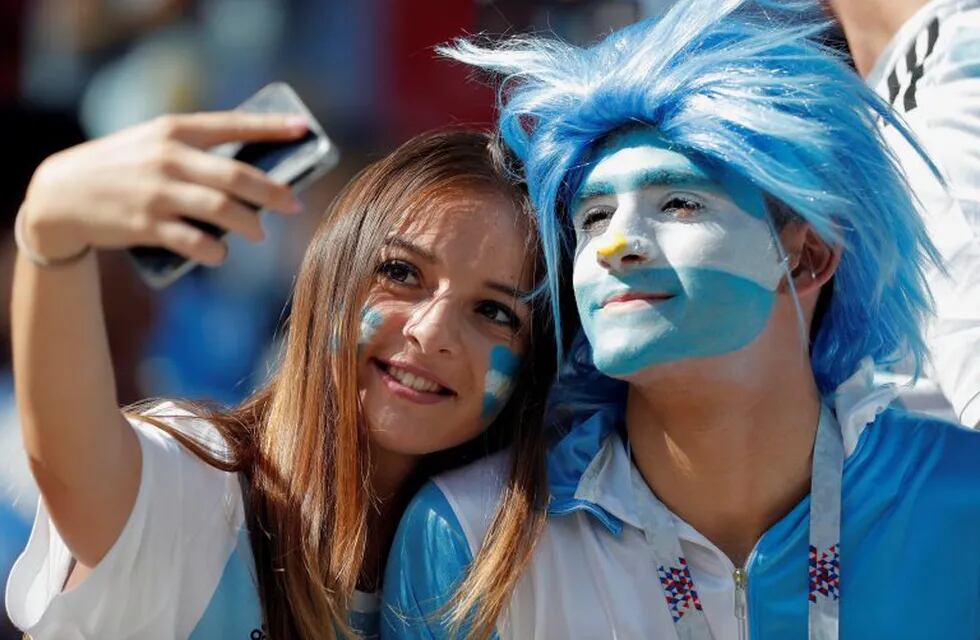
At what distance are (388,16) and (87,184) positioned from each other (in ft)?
8.50

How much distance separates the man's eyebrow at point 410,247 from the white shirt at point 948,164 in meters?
0.84

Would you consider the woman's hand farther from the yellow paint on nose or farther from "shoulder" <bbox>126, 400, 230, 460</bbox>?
the yellow paint on nose

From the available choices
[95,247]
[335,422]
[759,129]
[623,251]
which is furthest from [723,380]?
[95,247]

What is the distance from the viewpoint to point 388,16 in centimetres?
378

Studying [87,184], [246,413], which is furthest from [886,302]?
[87,184]

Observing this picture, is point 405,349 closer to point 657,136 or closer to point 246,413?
point 246,413

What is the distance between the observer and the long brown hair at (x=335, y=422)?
6.24 ft

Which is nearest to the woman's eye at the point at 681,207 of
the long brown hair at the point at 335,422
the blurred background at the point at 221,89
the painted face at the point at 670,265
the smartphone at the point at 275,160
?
the painted face at the point at 670,265

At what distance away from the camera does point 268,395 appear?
220 cm

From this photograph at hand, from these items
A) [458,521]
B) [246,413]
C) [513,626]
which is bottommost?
[513,626]

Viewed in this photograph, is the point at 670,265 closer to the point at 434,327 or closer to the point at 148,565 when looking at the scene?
the point at 434,327

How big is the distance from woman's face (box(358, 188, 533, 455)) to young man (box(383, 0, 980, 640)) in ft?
0.32

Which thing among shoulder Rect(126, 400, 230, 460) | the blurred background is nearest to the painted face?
shoulder Rect(126, 400, 230, 460)

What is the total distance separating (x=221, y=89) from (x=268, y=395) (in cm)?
165
